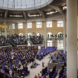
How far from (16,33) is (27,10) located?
8.58 m

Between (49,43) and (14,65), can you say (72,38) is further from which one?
(49,43)

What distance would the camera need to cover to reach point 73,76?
10.4 m

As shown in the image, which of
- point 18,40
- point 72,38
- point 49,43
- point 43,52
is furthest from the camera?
point 49,43

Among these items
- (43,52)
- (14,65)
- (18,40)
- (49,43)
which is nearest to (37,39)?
(49,43)

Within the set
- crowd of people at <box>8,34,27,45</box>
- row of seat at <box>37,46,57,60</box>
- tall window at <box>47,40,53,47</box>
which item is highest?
crowd of people at <box>8,34,27,45</box>

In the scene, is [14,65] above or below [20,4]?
below

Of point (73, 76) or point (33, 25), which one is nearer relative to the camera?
point (73, 76)

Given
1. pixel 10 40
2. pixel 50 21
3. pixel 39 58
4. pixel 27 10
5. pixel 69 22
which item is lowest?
pixel 39 58

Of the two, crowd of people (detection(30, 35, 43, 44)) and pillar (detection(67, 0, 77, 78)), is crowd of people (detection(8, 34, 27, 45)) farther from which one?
pillar (detection(67, 0, 77, 78))

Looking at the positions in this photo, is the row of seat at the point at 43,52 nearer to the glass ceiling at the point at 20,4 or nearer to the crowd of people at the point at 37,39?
the crowd of people at the point at 37,39

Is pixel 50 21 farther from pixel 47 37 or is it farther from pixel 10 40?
pixel 10 40

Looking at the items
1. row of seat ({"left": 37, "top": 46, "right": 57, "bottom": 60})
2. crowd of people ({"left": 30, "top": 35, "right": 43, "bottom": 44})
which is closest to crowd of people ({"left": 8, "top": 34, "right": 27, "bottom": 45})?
crowd of people ({"left": 30, "top": 35, "right": 43, "bottom": 44})

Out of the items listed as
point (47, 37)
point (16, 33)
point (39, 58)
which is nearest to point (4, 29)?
point (16, 33)

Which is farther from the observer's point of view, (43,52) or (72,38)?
(43,52)
